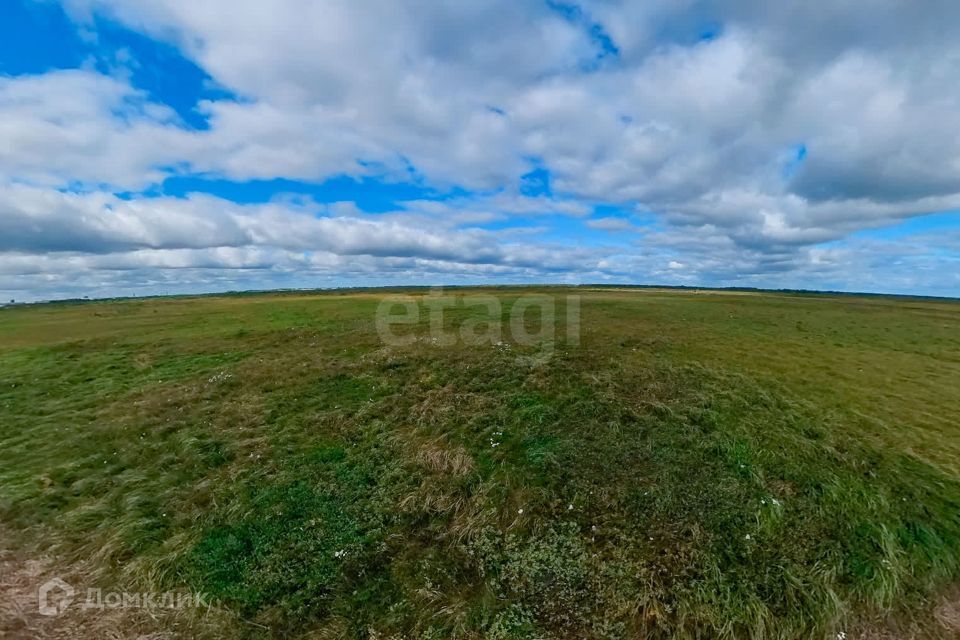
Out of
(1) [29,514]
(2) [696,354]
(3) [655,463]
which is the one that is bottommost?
(1) [29,514]

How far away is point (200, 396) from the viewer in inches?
709

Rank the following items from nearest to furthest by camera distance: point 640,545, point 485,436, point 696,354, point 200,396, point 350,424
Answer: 1. point 640,545
2. point 485,436
3. point 350,424
4. point 200,396
5. point 696,354

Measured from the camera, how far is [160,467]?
12.7m

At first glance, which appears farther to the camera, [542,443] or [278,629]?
[542,443]

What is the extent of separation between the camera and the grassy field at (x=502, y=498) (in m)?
7.96

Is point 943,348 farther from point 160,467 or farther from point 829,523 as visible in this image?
point 160,467

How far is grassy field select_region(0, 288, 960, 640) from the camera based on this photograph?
26.1ft

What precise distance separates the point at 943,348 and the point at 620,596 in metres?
35.4

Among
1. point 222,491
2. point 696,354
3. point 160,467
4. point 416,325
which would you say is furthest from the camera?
point 416,325

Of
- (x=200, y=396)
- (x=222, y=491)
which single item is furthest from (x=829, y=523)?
(x=200, y=396)

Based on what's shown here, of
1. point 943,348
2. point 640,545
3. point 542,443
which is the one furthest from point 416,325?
point 943,348

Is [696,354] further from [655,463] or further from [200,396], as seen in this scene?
[200,396]

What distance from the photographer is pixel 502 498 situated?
10898 millimetres

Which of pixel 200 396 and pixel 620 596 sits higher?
pixel 200 396
